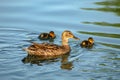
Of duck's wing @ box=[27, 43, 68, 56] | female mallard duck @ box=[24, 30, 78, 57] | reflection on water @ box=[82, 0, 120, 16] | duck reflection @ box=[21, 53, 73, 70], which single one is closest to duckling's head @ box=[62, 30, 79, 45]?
female mallard duck @ box=[24, 30, 78, 57]

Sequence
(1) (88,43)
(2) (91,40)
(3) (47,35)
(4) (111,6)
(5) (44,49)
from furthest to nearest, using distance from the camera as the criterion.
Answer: (4) (111,6) < (3) (47,35) < (2) (91,40) < (1) (88,43) < (5) (44,49)

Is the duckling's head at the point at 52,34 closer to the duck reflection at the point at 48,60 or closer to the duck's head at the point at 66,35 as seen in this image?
the duck's head at the point at 66,35

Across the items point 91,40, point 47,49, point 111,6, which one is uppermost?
point 111,6

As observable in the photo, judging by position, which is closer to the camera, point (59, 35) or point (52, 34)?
point (52, 34)

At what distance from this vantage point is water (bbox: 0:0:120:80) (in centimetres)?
1121

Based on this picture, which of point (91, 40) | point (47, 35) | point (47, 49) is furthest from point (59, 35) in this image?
point (47, 49)

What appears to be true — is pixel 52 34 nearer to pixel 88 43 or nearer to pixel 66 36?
pixel 66 36

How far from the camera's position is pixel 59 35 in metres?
14.5

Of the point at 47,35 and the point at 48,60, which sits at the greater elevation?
the point at 47,35

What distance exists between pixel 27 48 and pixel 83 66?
1.62 meters

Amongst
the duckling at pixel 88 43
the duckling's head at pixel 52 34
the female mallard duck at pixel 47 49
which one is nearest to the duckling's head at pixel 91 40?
the duckling at pixel 88 43

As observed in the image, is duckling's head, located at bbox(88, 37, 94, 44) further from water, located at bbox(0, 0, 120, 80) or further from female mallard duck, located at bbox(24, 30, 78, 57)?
female mallard duck, located at bbox(24, 30, 78, 57)

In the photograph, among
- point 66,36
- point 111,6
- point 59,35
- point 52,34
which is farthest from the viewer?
point 111,6

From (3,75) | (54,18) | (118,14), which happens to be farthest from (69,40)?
(3,75)
